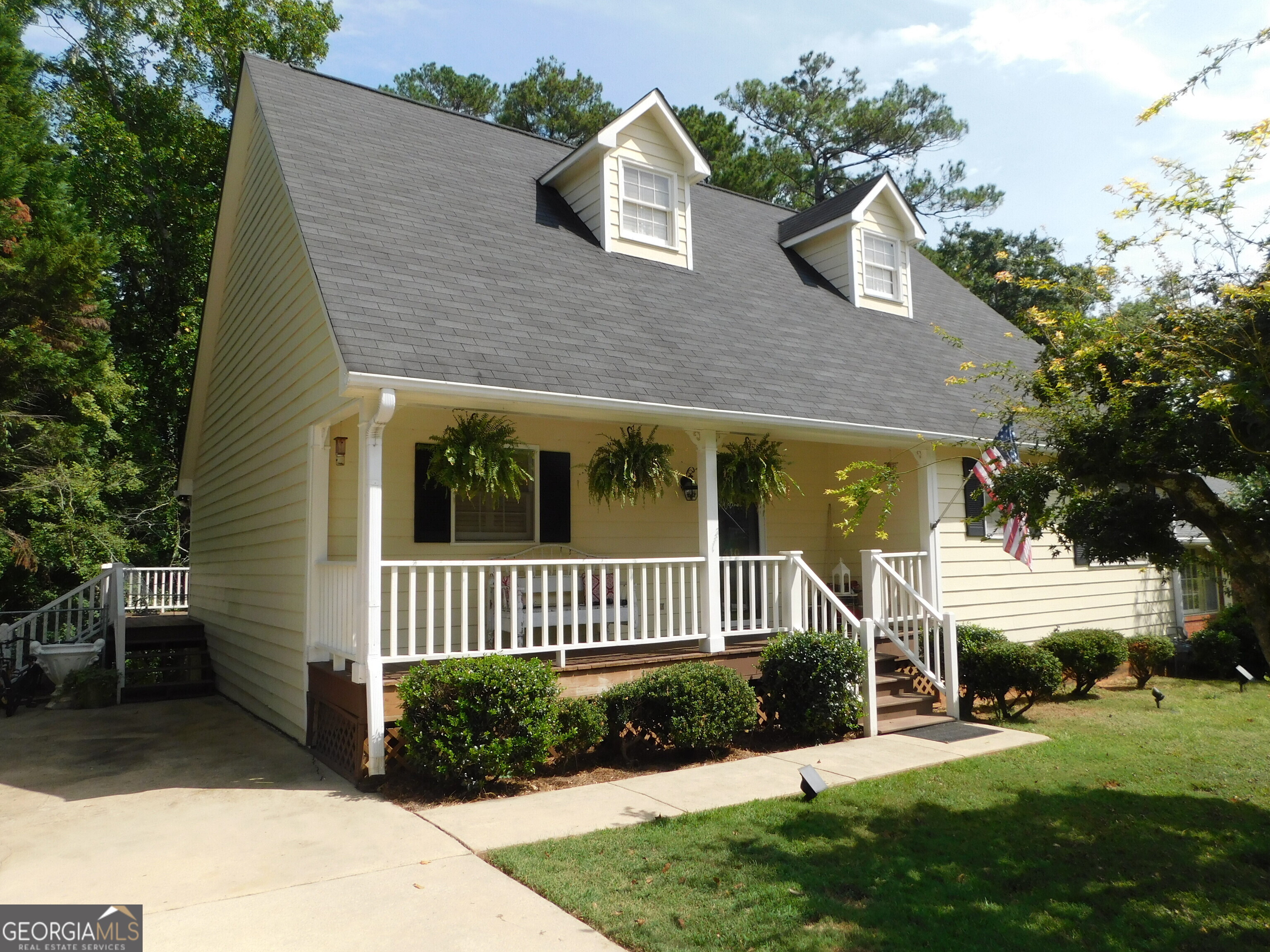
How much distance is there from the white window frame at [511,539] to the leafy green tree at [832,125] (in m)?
21.7

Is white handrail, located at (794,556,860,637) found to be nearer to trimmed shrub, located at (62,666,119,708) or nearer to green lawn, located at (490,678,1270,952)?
green lawn, located at (490,678,1270,952)

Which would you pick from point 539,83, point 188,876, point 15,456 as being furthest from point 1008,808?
point 539,83

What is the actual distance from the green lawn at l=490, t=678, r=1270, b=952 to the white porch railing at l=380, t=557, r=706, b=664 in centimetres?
228

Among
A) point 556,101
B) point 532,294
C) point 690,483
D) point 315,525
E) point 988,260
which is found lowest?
point 315,525

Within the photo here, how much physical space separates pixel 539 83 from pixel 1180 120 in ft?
87.5

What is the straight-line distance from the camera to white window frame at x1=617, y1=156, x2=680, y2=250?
11266 millimetres

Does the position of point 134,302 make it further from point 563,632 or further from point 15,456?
point 563,632

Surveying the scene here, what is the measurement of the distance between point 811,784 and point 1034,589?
7792 mm

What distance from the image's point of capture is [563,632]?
800 centimetres

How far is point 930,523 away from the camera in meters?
10.8

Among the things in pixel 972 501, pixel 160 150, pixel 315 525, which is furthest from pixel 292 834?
pixel 160 150

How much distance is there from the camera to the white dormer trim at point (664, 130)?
1110 centimetres

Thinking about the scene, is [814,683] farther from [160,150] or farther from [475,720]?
[160,150]

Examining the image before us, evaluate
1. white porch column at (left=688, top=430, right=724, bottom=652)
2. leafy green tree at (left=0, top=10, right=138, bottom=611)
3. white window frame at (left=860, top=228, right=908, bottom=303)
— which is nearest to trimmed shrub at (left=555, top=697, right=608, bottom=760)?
white porch column at (left=688, top=430, right=724, bottom=652)
